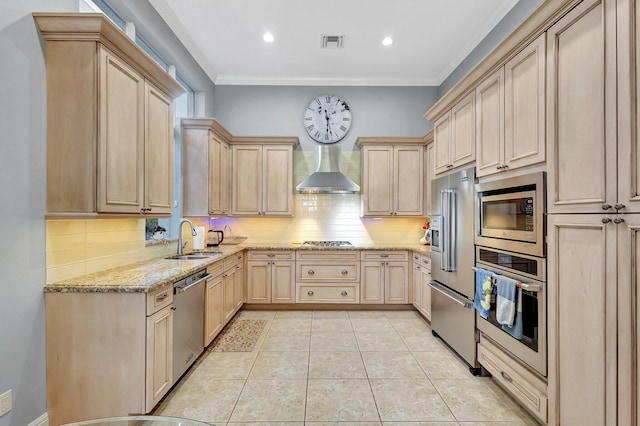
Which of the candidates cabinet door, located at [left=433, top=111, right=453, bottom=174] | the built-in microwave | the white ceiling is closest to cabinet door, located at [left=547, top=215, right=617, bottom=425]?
the built-in microwave

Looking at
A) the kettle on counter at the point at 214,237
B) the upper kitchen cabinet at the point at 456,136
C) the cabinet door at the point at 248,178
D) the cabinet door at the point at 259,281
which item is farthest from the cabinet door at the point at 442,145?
the kettle on counter at the point at 214,237

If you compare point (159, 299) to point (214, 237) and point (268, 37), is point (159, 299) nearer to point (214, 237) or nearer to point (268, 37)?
point (214, 237)

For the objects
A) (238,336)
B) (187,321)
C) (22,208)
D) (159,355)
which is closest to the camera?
(22,208)

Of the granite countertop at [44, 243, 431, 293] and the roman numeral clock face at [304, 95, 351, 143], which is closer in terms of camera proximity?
the granite countertop at [44, 243, 431, 293]

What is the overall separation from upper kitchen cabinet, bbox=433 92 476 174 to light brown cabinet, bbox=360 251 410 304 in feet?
4.89

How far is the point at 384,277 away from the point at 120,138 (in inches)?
139

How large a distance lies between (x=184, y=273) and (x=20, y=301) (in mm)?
930

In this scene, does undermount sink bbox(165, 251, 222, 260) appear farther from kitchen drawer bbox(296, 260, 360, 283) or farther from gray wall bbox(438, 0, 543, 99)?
gray wall bbox(438, 0, 543, 99)

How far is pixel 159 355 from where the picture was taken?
2088 millimetres

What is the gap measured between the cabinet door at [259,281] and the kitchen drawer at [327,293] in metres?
0.44

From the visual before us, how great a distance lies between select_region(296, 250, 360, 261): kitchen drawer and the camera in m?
4.36

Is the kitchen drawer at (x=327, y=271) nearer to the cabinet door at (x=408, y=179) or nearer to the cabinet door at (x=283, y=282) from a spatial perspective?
the cabinet door at (x=283, y=282)

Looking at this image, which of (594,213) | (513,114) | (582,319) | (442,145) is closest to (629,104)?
(594,213)

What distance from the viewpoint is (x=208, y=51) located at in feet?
13.2
